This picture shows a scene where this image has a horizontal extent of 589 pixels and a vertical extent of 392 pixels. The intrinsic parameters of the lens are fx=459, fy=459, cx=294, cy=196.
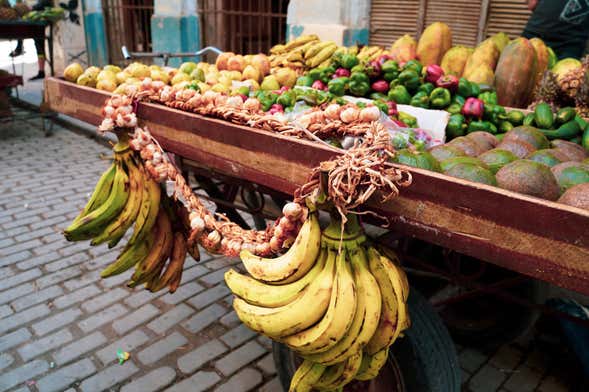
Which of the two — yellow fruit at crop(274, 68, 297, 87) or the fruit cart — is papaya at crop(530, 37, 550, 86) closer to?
yellow fruit at crop(274, 68, 297, 87)

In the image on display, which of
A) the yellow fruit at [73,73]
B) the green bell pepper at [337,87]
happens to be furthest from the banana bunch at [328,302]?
the yellow fruit at [73,73]

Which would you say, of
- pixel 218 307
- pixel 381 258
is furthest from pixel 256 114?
pixel 218 307

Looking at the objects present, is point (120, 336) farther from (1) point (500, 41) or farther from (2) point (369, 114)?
(1) point (500, 41)

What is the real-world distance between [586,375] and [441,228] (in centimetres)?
171

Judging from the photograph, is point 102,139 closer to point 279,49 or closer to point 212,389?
point 279,49

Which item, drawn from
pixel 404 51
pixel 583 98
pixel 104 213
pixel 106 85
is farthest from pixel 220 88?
pixel 583 98

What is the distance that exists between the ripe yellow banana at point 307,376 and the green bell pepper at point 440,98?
1589 millimetres

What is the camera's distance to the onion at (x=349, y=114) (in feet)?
4.93

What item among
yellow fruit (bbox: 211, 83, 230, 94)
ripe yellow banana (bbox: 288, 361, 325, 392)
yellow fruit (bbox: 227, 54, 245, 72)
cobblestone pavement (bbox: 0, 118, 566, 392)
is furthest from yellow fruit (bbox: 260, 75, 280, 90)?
ripe yellow banana (bbox: 288, 361, 325, 392)

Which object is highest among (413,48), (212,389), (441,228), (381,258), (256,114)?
(413,48)

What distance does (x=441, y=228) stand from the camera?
1.22m

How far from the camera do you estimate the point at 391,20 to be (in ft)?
19.7

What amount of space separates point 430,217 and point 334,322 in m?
0.38

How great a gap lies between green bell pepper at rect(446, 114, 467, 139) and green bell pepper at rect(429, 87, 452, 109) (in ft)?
0.78
